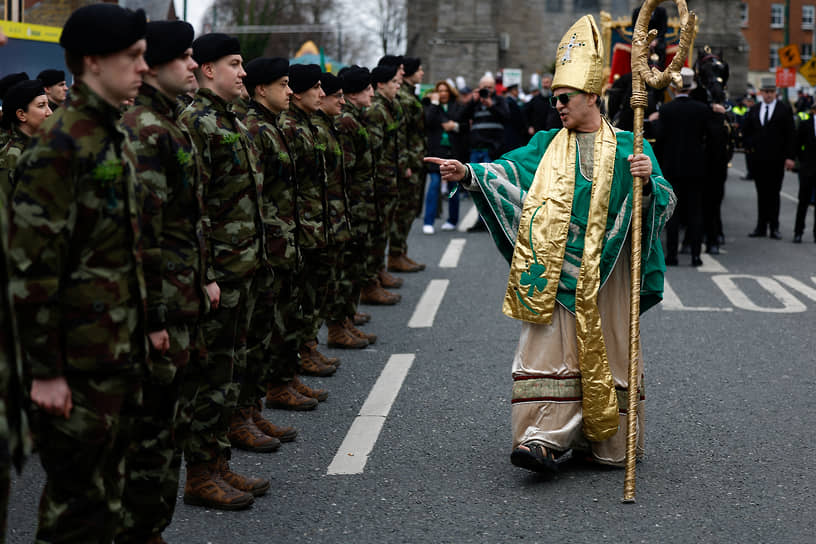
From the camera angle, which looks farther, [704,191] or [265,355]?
[704,191]

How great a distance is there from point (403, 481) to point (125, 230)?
2443mm

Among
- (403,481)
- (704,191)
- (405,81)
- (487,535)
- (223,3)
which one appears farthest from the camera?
(223,3)

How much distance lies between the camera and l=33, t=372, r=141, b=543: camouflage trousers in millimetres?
3523

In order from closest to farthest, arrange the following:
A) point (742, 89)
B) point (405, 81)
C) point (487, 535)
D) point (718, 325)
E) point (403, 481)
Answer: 1. point (487, 535)
2. point (403, 481)
3. point (718, 325)
4. point (405, 81)
5. point (742, 89)

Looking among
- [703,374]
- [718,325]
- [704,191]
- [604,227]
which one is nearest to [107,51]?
[604,227]

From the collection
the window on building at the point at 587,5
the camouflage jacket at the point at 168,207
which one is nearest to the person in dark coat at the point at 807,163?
the camouflage jacket at the point at 168,207

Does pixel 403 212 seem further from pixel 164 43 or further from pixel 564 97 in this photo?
pixel 164 43

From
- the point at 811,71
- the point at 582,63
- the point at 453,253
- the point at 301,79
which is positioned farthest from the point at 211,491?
the point at 811,71

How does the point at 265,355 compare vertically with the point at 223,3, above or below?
below

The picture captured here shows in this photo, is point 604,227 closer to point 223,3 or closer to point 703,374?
point 703,374

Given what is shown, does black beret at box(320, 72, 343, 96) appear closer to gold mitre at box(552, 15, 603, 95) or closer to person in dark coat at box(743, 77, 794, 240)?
gold mitre at box(552, 15, 603, 95)

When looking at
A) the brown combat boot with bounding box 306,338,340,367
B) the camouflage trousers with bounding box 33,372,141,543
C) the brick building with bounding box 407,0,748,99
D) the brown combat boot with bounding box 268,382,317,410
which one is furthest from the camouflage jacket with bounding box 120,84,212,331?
the brick building with bounding box 407,0,748,99

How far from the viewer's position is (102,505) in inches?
144

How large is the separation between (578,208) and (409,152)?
21.5 ft
